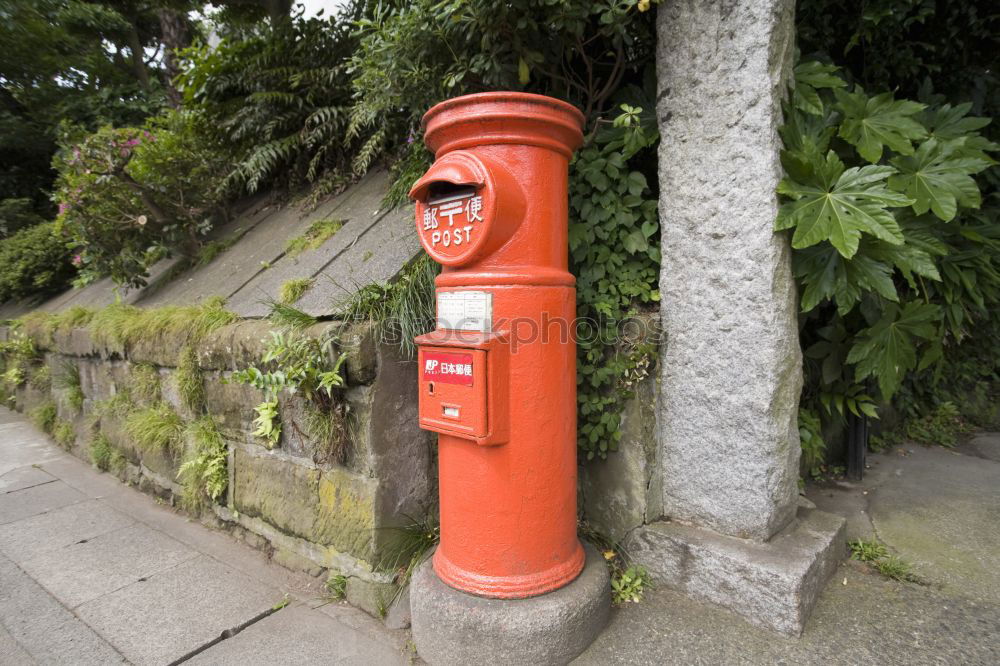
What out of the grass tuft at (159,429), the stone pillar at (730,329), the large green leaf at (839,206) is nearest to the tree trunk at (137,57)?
the grass tuft at (159,429)

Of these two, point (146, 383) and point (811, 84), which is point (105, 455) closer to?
→ point (146, 383)

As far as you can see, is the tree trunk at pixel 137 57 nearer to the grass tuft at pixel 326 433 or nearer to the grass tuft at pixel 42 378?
the grass tuft at pixel 42 378

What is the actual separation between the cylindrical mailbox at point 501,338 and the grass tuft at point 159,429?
251 centimetres

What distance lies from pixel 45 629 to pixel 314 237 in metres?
2.64

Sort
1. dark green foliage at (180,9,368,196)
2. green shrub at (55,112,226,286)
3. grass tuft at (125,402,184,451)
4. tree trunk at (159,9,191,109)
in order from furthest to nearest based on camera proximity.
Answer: tree trunk at (159,9,191,109)
dark green foliage at (180,9,368,196)
green shrub at (55,112,226,286)
grass tuft at (125,402,184,451)

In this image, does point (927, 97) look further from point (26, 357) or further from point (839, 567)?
point (26, 357)

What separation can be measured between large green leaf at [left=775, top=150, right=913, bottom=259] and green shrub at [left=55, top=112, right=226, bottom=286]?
476cm

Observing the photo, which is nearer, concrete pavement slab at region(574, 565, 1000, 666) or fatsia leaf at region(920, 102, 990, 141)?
concrete pavement slab at region(574, 565, 1000, 666)

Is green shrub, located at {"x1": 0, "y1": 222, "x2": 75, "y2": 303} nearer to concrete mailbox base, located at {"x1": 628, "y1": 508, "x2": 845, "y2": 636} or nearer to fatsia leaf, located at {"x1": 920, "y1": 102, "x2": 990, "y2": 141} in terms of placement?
concrete mailbox base, located at {"x1": 628, "y1": 508, "x2": 845, "y2": 636}

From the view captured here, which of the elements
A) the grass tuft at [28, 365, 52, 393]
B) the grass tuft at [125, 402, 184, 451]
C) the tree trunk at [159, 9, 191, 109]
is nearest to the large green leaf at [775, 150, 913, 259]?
the grass tuft at [125, 402, 184, 451]

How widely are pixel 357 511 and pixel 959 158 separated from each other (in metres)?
3.21

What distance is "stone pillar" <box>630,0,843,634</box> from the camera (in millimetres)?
2115

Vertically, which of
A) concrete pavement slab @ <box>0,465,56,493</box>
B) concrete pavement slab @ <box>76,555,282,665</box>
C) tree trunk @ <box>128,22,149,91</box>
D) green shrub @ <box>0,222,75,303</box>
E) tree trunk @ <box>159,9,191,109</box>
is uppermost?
tree trunk @ <box>128,22,149,91</box>

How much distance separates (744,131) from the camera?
215 centimetres
